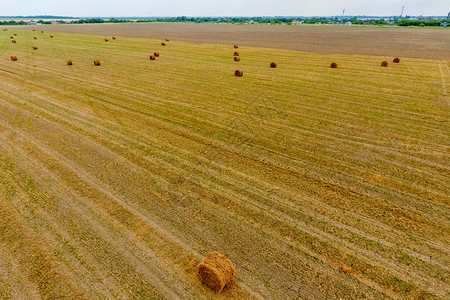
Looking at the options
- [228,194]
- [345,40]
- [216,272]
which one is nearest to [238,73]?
[228,194]

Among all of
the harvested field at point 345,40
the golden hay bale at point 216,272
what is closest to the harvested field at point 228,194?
the golden hay bale at point 216,272

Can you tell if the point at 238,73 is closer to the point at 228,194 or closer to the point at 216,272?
the point at 228,194

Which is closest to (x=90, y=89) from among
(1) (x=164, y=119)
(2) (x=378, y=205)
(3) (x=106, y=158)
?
(1) (x=164, y=119)

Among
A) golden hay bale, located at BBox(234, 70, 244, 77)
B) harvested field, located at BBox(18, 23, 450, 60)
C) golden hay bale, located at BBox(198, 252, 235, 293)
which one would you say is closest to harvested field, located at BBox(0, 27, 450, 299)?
golden hay bale, located at BBox(198, 252, 235, 293)

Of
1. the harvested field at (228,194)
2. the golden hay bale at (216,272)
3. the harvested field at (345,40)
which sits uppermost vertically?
the golden hay bale at (216,272)

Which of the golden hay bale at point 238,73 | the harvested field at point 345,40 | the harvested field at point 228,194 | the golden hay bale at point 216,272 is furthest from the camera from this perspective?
the harvested field at point 345,40

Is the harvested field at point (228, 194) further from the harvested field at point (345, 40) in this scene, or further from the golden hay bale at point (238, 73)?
the harvested field at point (345, 40)
